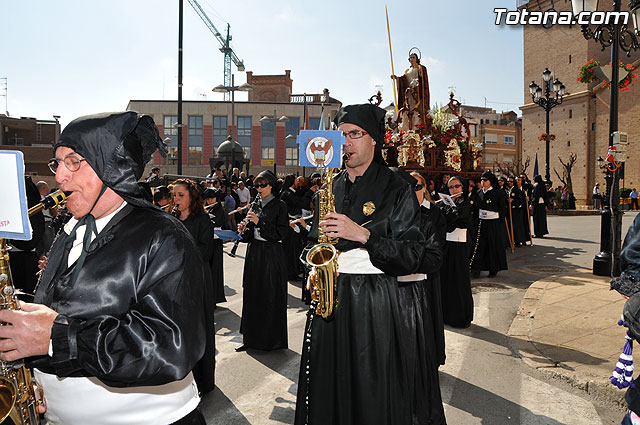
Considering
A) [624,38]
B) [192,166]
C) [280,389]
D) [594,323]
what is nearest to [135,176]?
[280,389]

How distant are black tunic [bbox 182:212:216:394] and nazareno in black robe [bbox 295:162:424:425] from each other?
33.6 inches

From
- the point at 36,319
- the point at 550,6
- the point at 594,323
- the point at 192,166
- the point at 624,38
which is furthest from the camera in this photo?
the point at 192,166

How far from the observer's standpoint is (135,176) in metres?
2.01

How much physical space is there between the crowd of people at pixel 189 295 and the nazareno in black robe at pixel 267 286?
2 centimetres

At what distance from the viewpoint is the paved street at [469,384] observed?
183 inches

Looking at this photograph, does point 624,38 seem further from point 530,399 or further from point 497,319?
point 530,399

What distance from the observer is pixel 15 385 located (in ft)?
6.47

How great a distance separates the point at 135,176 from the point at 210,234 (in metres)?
4.17

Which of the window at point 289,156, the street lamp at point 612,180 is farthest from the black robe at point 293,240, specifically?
the window at point 289,156

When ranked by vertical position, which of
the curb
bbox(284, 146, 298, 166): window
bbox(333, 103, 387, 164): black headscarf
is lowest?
the curb

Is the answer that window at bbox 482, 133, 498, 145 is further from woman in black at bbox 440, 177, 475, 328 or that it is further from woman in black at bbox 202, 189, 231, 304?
woman in black at bbox 202, 189, 231, 304

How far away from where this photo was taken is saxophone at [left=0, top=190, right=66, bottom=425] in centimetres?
187

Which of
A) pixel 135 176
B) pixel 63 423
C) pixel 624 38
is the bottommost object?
pixel 63 423

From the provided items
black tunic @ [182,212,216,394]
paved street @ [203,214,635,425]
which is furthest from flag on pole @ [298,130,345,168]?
paved street @ [203,214,635,425]
